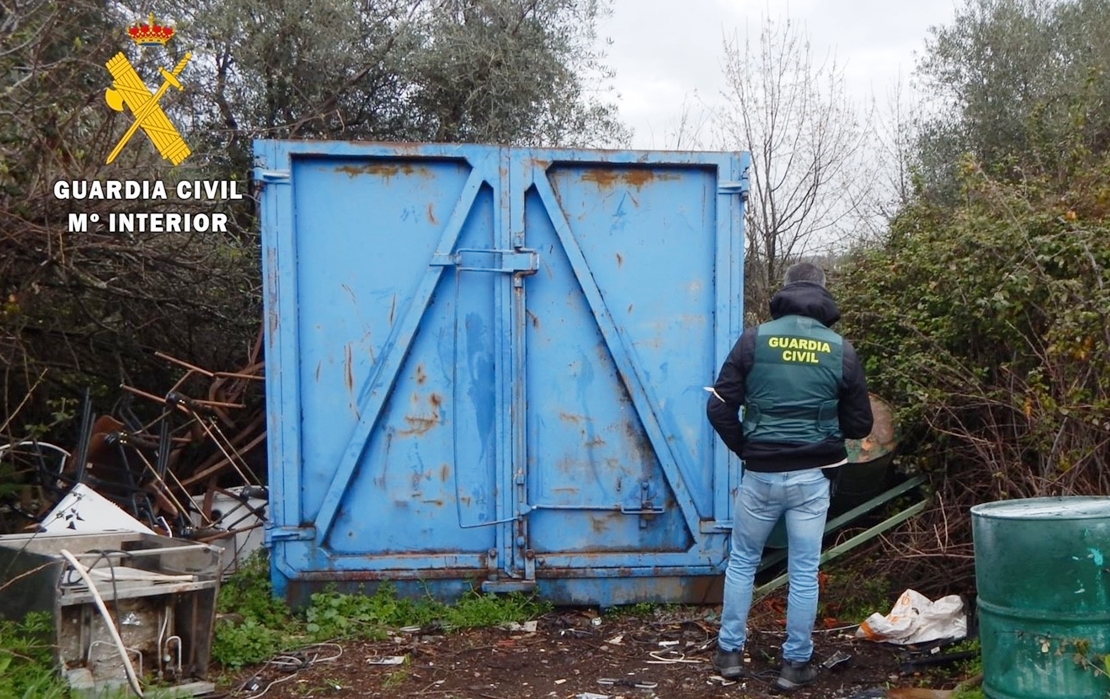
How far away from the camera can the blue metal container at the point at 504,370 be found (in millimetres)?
4941

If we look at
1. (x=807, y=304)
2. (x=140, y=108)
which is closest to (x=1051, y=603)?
(x=807, y=304)

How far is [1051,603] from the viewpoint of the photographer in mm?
3480

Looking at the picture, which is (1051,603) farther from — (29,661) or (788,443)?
(29,661)

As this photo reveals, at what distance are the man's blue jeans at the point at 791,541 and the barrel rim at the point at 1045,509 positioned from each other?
0.69 m

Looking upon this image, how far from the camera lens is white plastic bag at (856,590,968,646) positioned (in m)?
4.55

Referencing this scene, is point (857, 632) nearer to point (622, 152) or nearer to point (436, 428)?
point (436, 428)

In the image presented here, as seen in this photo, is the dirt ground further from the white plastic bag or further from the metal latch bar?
the metal latch bar

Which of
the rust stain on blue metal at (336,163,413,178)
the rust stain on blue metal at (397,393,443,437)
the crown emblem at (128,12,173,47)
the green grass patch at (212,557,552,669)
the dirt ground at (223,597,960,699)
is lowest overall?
the dirt ground at (223,597,960,699)

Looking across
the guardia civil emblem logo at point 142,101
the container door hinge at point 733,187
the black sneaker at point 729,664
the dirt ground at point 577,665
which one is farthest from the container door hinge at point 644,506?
the guardia civil emblem logo at point 142,101

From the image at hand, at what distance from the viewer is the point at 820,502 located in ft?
14.0

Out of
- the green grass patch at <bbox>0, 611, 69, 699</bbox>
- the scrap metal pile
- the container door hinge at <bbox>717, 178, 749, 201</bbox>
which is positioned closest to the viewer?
the green grass patch at <bbox>0, 611, 69, 699</bbox>

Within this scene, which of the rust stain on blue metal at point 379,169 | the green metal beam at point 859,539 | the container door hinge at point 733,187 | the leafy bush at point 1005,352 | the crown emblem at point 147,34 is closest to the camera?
the leafy bush at point 1005,352

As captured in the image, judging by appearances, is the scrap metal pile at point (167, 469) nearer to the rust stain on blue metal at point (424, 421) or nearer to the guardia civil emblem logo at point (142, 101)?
the rust stain on blue metal at point (424, 421)

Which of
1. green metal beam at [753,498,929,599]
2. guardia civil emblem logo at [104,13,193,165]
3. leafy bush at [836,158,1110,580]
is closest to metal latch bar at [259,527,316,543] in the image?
green metal beam at [753,498,929,599]
